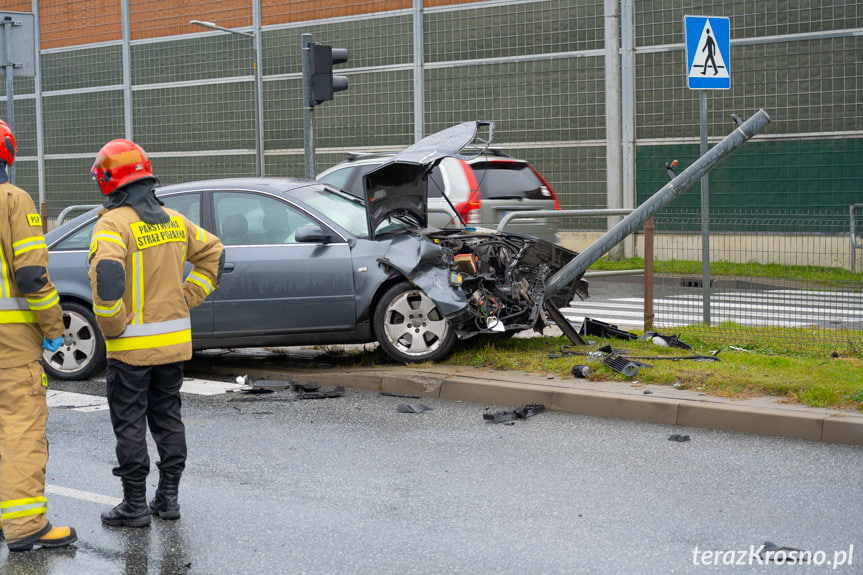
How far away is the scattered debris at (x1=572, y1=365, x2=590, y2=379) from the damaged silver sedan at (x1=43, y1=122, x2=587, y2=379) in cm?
85

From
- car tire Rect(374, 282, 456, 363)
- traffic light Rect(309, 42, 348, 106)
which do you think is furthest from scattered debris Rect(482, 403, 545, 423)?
traffic light Rect(309, 42, 348, 106)

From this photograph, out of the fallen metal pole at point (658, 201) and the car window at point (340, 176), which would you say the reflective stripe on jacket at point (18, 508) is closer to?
the fallen metal pole at point (658, 201)

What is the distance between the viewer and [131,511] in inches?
203

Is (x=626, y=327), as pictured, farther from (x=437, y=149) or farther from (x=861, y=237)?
(x=861, y=237)

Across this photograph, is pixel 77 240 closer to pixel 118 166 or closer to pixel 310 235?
pixel 310 235

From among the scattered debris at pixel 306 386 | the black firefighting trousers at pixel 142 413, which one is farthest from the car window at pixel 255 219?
the black firefighting trousers at pixel 142 413

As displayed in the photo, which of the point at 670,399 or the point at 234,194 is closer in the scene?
the point at 670,399

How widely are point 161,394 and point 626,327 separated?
6393 mm

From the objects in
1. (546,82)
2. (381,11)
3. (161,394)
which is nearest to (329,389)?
(161,394)

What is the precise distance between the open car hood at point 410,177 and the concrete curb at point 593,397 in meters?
1.29

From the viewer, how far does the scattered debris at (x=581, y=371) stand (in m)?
8.16

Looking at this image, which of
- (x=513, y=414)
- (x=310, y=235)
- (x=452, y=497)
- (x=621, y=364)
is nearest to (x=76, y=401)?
(x=310, y=235)

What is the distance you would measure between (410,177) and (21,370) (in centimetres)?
504

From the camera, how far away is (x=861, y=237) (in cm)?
1591
